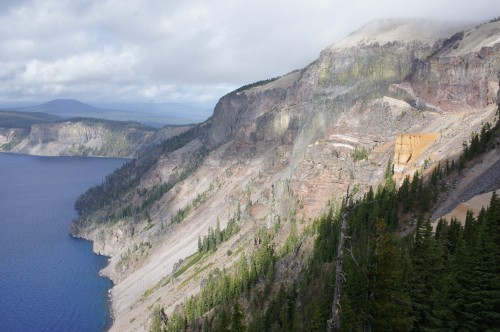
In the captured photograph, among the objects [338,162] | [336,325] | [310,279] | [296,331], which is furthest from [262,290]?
[336,325]

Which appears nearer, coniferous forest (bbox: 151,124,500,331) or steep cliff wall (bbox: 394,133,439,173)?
coniferous forest (bbox: 151,124,500,331)

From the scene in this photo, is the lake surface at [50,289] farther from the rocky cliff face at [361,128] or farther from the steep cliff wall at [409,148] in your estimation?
the steep cliff wall at [409,148]

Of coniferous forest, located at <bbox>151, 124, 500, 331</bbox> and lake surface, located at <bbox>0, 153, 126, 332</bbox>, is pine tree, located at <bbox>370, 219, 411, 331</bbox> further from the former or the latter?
lake surface, located at <bbox>0, 153, 126, 332</bbox>

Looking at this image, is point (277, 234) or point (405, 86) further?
point (405, 86)

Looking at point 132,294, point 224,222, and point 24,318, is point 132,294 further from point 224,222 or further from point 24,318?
point 224,222

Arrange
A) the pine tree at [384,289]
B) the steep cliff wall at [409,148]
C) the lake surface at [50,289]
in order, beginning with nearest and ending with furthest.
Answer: the pine tree at [384,289] < the steep cliff wall at [409,148] < the lake surface at [50,289]

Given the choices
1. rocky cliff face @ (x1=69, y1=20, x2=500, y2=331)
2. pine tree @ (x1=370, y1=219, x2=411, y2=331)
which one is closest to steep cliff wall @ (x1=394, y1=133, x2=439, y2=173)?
rocky cliff face @ (x1=69, y1=20, x2=500, y2=331)

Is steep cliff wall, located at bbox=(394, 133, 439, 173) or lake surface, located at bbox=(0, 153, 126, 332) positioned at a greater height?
steep cliff wall, located at bbox=(394, 133, 439, 173)

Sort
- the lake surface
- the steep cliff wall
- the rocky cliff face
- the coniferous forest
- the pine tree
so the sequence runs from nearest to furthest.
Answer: the pine tree, the coniferous forest, the steep cliff wall, the rocky cliff face, the lake surface

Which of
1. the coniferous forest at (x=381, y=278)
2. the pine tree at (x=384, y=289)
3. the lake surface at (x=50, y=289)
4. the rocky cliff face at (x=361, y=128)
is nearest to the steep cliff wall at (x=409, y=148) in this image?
the rocky cliff face at (x=361, y=128)
